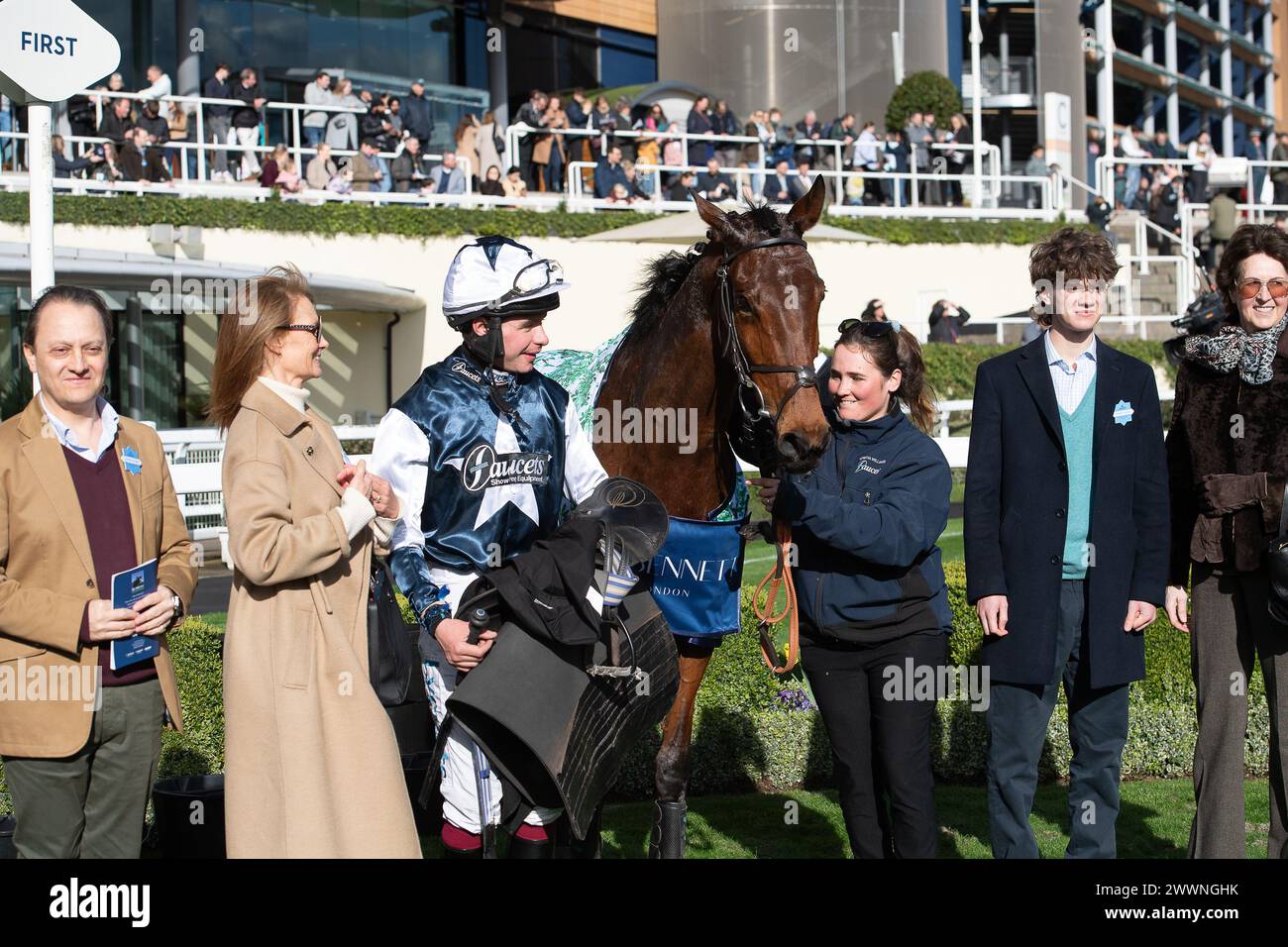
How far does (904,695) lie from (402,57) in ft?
73.1

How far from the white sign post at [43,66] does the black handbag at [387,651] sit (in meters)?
2.27

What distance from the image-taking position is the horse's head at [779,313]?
3.85 metres

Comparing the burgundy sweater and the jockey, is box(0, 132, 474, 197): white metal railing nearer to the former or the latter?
the burgundy sweater

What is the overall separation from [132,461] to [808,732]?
3.36m

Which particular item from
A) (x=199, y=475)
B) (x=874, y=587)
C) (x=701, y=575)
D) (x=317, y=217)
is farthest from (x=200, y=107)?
(x=874, y=587)

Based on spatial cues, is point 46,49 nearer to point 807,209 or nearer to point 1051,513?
point 807,209

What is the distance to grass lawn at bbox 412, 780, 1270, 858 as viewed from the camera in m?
5.04

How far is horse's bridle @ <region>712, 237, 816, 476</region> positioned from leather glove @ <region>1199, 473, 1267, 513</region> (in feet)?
3.91

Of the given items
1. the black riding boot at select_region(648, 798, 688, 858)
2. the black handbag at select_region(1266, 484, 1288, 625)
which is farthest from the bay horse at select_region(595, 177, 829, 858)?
the black handbag at select_region(1266, 484, 1288, 625)

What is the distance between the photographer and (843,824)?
551cm

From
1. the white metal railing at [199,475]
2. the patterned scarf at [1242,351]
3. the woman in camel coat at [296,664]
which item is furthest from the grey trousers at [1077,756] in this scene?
the white metal railing at [199,475]

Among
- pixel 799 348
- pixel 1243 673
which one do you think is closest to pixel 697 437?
pixel 799 348

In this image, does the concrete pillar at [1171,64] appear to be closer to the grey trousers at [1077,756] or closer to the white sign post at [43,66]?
the white sign post at [43,66]
